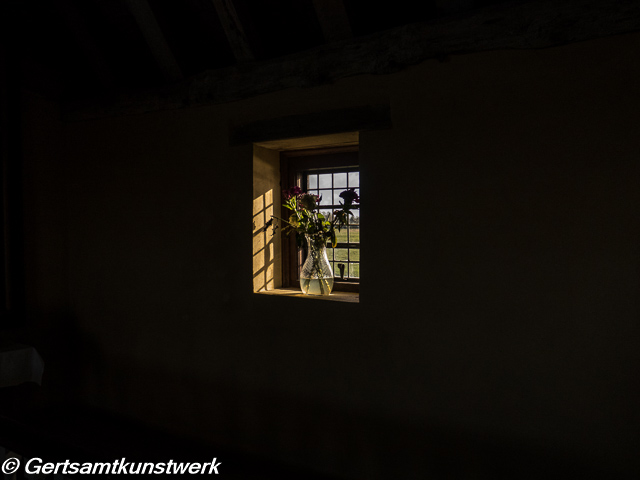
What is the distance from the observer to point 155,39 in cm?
301

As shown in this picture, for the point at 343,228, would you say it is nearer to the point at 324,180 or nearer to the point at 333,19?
the point at 324,180

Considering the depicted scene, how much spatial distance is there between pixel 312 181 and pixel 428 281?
1.21 m

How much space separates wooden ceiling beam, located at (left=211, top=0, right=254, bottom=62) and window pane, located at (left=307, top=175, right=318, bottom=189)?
85cm

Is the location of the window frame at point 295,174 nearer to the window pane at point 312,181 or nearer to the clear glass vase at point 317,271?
the window pane at point 312,181

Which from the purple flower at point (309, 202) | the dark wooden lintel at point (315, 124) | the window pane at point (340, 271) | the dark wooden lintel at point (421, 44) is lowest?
the window pane at point (340, 271)

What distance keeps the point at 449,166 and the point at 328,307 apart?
1.01 m

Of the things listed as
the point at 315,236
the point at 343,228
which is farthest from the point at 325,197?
the point at 315,236

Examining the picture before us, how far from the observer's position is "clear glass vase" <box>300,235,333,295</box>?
283cm

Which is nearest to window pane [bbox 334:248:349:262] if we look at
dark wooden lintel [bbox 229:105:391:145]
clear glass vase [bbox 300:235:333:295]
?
clear glass vase [bbox 300:235:333:295]

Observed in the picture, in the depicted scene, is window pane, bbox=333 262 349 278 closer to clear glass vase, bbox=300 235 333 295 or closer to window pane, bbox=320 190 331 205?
clear glass vase, bbox=300 235 333 295

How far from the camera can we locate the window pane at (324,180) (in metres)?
3.11

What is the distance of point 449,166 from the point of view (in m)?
2.27

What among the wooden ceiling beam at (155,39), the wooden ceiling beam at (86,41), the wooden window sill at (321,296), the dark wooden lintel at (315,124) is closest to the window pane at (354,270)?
the wooden window sill at (321,296)

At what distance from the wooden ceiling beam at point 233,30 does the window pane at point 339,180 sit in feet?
2.97
